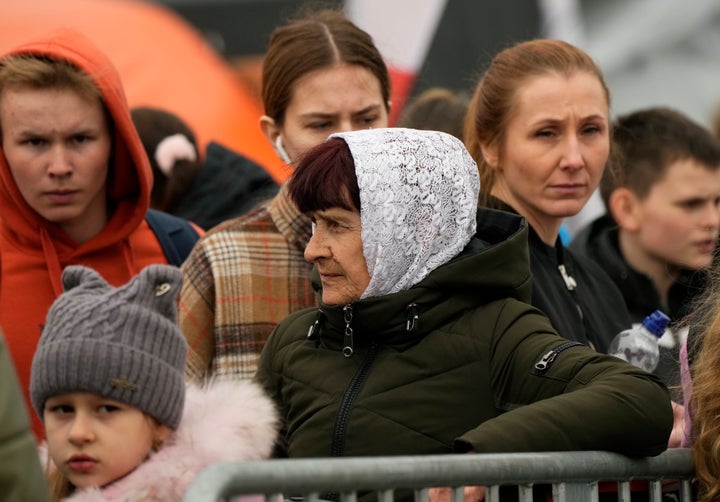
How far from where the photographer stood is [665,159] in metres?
6.13

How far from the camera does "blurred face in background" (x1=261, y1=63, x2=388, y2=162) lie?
16.3ft

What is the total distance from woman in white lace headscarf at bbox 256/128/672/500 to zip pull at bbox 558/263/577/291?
24.5 inches

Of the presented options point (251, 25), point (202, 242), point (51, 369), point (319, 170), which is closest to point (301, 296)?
→ point (202, 242)

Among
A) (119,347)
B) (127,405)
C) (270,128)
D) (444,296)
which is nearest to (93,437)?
(127,405)

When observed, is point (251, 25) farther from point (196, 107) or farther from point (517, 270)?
point (517, 270)

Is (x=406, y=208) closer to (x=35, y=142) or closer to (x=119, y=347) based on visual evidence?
(x=119, y=347)

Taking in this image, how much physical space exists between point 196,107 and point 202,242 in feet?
21.5

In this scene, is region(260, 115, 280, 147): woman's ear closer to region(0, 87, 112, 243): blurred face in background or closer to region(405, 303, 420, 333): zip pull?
region(0, 87, 112, 243): blurred face in background

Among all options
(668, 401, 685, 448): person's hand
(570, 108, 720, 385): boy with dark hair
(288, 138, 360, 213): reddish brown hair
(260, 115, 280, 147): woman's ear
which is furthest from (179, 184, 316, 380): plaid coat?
(570, 108, 720, 385): boy with dark hair

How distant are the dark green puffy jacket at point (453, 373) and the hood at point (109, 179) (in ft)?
4.13

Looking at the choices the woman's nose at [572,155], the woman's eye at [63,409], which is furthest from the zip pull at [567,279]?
the woman's eye at [63,409]

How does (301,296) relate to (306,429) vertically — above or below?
above

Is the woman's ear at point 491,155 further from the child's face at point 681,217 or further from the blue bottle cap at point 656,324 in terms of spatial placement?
the child's face at point 681,217

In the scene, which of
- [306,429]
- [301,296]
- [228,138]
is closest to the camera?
[306,429]
